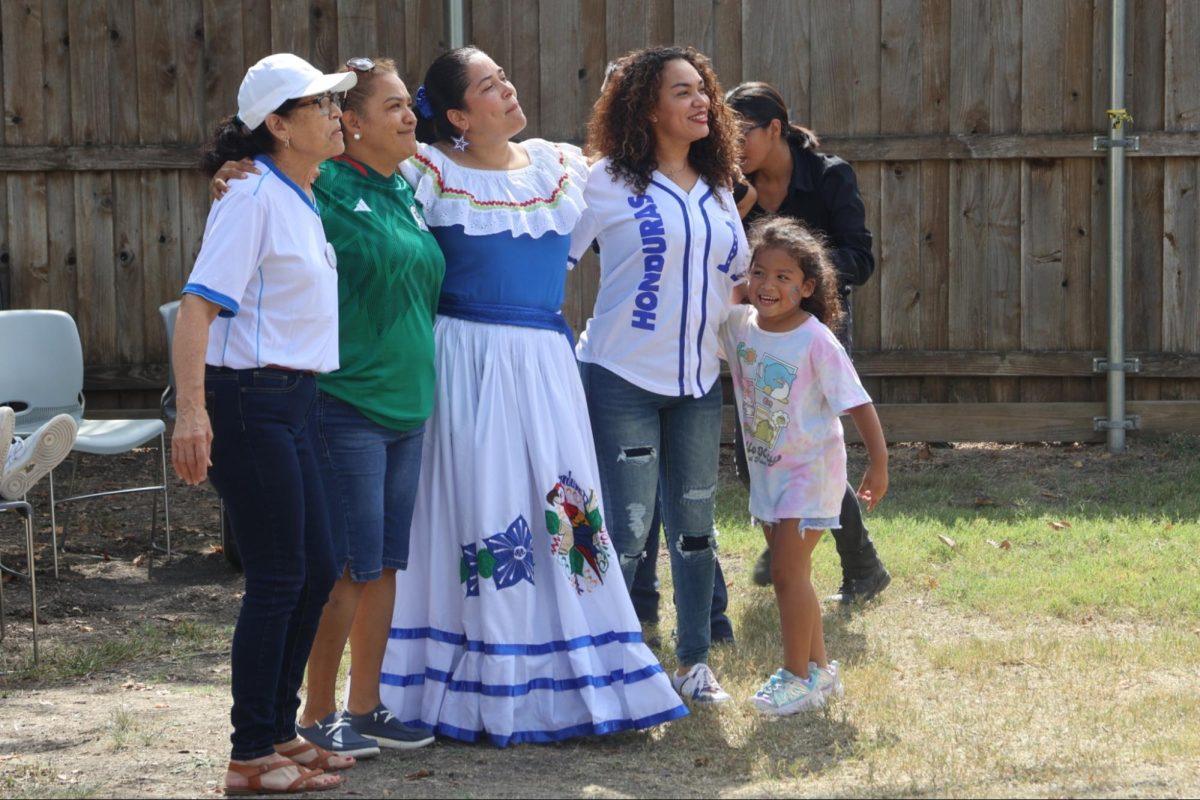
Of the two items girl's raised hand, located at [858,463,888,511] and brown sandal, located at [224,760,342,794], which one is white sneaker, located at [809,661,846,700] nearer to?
girl's raised hand, located at [858,463,888,511]

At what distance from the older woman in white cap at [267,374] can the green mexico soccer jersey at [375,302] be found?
0.14m

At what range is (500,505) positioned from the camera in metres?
4.34

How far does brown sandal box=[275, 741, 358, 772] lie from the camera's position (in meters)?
4.05

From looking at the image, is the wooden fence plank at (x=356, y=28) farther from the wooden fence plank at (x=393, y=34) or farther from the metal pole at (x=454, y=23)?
the metal pole at (x=454, y=23)

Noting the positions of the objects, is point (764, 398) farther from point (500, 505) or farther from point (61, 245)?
point (61, 245)

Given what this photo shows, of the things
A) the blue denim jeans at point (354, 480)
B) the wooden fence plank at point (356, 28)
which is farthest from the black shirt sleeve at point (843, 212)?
the wooden fence plank at point (356, 28)

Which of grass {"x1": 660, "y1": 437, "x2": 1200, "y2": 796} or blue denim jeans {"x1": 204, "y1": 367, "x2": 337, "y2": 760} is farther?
grass {"x1": 660, "y1": 437, "x2": 1200, "y2": 796}

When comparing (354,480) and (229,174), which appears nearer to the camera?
(229,174)

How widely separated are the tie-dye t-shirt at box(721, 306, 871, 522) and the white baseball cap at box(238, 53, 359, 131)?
59.5 inches

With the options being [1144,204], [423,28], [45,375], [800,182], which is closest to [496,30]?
[423,28]

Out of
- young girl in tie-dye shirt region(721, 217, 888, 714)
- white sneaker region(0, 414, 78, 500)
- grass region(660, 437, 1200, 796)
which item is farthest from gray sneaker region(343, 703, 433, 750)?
white sneaker region(0, 414, 78, 500)

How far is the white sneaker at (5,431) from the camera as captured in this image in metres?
A: 5.32

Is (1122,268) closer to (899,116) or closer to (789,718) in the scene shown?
(899,116)

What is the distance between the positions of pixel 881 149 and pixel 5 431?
17.1ft
